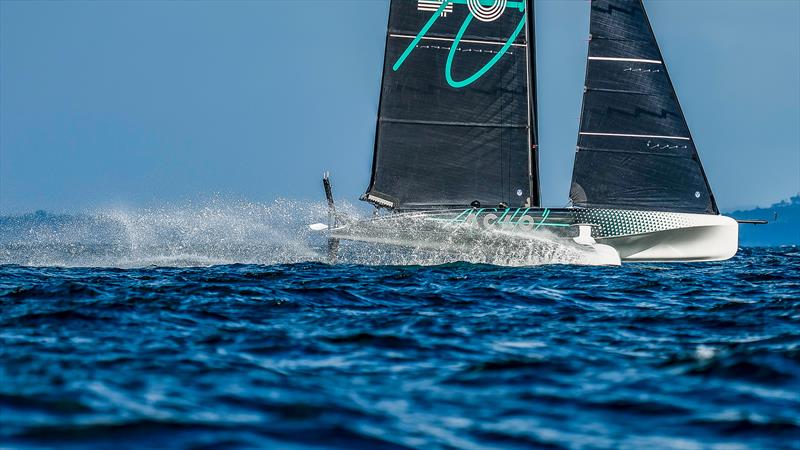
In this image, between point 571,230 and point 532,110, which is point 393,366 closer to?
point 571,230

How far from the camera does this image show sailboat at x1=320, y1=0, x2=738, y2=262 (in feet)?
90.6

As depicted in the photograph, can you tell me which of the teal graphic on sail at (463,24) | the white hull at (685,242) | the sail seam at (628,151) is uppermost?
the teal graphic on sail at (463,24)

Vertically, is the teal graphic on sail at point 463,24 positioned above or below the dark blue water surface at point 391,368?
above

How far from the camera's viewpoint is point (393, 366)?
9.30 meters

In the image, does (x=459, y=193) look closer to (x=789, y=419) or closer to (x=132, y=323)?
→ (x=132, y=323)

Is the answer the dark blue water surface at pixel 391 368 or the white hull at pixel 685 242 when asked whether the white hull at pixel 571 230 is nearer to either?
the white hull at pixel 685 242

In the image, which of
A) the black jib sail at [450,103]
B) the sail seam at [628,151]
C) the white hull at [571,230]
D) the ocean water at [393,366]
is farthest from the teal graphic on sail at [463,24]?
the ocean water at [393,366]

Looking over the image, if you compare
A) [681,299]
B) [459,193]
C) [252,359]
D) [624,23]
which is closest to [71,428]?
[252,359]

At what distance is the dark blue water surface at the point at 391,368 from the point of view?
6836 millimetres

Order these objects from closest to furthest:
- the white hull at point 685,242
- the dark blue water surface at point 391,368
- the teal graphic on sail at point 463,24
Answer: the dark blue water surface at point 391,368, the white hull at point 685,242, the teal graphic on sail at point 463,24

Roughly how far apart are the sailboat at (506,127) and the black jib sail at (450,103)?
0.09 ft

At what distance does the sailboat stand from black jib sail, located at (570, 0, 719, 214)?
28 mm

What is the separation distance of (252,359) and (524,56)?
66.0 ft

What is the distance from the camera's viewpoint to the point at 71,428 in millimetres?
6574
